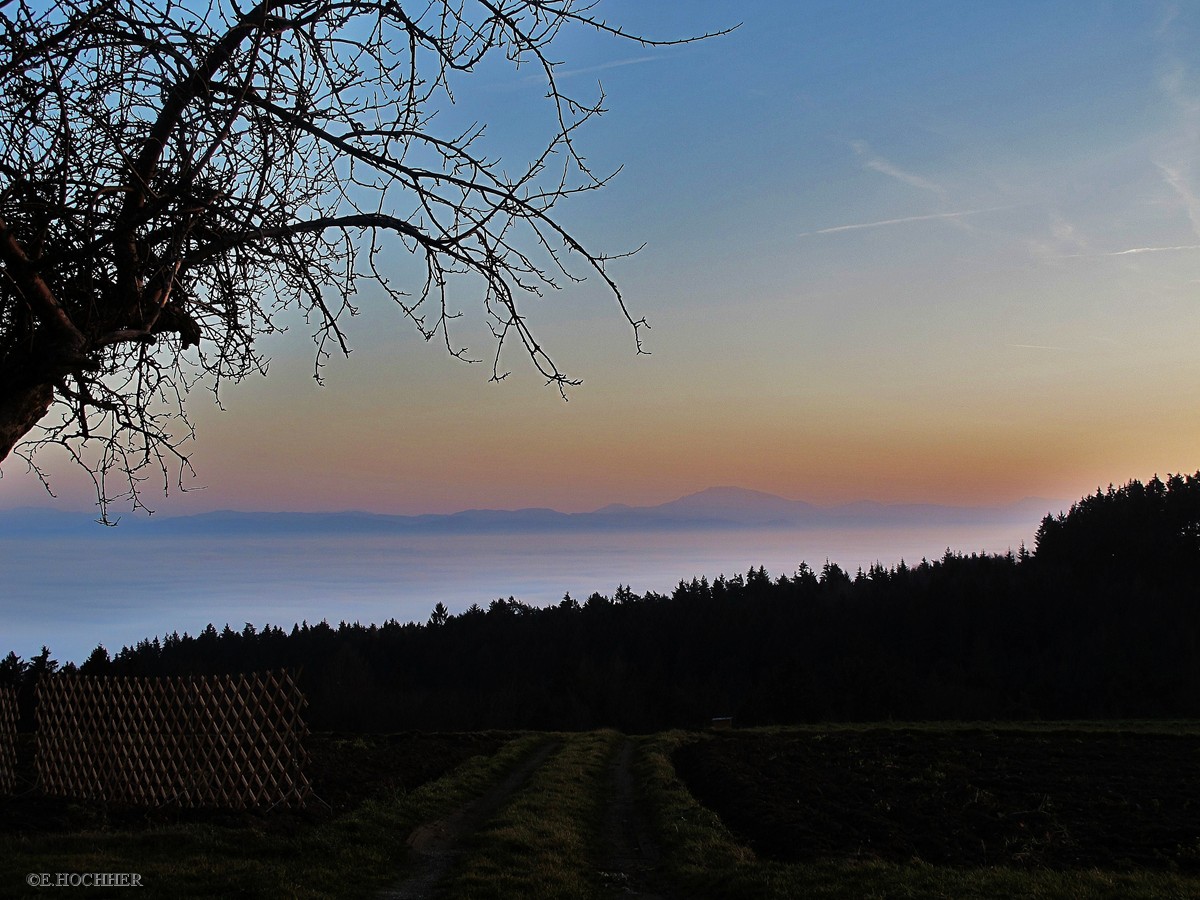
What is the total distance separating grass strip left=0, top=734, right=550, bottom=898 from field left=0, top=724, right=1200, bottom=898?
0.09ft

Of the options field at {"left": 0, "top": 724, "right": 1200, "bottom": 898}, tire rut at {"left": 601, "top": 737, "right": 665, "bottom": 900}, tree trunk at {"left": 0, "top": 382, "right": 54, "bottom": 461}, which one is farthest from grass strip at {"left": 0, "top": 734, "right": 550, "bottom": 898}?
tree trunk at {"left": 0, "top": 382, "right": 54, "bottom": 461}

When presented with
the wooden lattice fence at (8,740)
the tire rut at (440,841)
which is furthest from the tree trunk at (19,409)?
the wooden lattice fence at (8,740)

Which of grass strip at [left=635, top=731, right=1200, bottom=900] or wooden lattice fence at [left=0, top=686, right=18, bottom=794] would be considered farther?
wooden lattice fence at [left=0, top=686, right=18, bottom=794]

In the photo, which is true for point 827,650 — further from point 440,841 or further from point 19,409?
point 19,409

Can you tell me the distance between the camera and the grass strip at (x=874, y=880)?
6.09 m

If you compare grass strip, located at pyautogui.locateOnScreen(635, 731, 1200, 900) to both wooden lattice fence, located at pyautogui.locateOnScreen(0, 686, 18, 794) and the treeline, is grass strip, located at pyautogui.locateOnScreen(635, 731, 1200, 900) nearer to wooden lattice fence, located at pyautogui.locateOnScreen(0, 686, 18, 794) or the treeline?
wooden lattice fence, located at pyautogui.locateOnScreen(0, 686, 18, 794)

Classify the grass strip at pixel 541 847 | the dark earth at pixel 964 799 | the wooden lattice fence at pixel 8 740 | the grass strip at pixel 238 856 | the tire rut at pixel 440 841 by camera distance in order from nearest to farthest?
the grass strip at pixel 238 856
the grass strip at pixel 541 847
the tire rut at pixel 440 841
the dark earth at pixel 964 799
the wooden lattice fence at pixel 8 740

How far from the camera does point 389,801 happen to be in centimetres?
1023

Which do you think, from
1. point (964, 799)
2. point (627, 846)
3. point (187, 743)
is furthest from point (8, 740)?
point (964, 799)

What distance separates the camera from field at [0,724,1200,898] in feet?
21.8

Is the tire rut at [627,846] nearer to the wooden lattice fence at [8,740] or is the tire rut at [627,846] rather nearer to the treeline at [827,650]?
the wooden lattice fence at [8,740]

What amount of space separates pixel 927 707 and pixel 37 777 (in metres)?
44.2

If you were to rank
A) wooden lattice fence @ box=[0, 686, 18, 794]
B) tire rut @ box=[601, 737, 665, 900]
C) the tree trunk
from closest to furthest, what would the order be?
1. the tree trunk
2. tire rut @ box=[601, 737, 665, 900]
3. wooden lattice fence @ box=[0, 686, 18, 794]

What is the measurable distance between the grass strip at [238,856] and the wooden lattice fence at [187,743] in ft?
4.79
